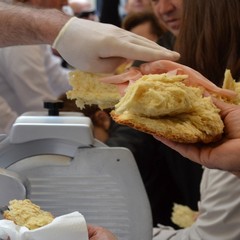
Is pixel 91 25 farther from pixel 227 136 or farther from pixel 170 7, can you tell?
pixel 170 7

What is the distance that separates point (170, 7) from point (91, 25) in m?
1.03

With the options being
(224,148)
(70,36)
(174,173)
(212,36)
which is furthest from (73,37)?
(174,173)

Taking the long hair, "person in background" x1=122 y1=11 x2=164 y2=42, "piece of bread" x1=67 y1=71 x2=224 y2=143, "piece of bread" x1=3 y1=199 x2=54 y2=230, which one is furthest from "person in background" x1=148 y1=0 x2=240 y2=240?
"person in background" x1=122 y1=11 x2=164 y2=42

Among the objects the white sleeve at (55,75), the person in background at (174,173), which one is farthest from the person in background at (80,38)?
the white sleeve at (55,75)

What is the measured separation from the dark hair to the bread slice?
180 centimetres

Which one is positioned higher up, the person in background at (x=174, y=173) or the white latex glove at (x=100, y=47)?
the white latex glove at (x=100, y=47)

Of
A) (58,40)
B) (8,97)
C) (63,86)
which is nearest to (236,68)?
(58,40)

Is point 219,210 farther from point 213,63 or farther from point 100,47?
point 100,47

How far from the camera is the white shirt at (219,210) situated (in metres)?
1.27

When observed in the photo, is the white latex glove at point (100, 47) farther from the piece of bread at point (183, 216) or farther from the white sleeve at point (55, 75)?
the white sleeve at point (55, 75)

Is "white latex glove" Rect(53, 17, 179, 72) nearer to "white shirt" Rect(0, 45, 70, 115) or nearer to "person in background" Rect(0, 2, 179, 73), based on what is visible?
"person in background" Rect(0, 2, 179, 73)

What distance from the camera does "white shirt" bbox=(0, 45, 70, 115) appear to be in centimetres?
195

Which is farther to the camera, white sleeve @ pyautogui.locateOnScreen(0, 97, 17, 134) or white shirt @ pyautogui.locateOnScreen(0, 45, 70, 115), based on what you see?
white shirt @ pyautogui.locateOnScreen(0, 45, 70, 115)

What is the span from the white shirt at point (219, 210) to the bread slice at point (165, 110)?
41 cm
